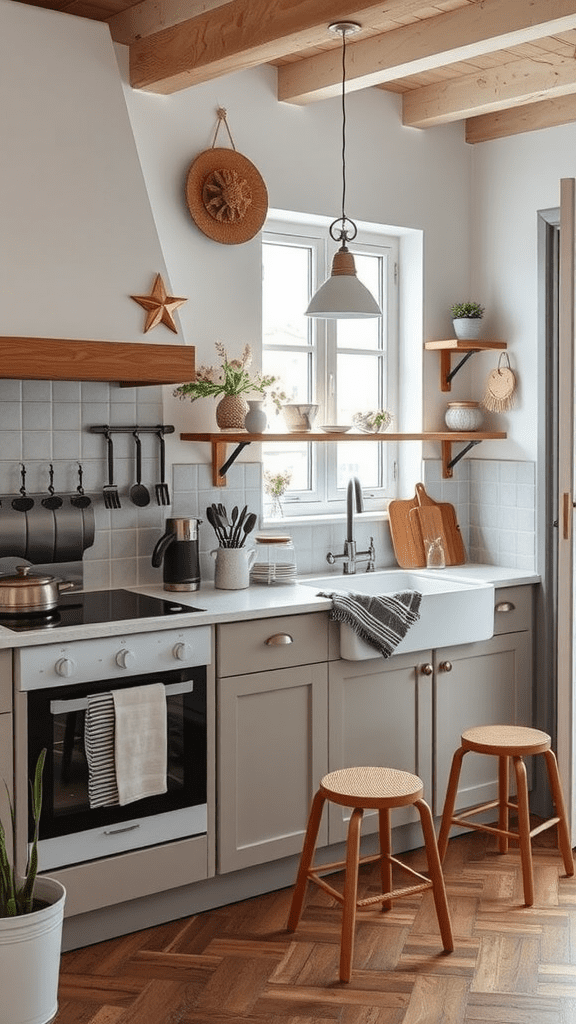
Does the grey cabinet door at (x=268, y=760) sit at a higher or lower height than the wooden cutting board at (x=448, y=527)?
lower

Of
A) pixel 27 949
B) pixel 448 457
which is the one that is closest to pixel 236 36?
pixel 448 457

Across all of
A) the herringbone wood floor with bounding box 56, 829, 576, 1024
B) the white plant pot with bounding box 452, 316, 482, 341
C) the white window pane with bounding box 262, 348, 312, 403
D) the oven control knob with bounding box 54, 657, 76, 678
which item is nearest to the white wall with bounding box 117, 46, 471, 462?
the white plant pot with bounding box 452, 316, 482, 341

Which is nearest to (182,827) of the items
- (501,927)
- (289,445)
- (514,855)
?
(501,927)

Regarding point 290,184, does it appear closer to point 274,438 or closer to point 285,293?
point 285,293

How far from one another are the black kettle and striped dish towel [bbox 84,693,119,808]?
717 mm

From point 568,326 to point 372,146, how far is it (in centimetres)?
126

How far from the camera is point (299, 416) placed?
4223 mm

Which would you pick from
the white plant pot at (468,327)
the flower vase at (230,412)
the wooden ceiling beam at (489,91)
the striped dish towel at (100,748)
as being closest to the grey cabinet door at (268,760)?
the striped dish towel at (100,748)

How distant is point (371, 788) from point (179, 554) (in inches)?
43.0

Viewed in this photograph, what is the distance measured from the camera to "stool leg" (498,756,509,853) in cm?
405

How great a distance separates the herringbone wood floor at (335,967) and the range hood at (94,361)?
167 centimetres

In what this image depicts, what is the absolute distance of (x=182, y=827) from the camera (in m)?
3.42

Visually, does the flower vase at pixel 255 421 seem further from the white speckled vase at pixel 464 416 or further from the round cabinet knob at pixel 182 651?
the white speckled vase at pixel 464 416

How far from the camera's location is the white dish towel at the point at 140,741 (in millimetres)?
3230
